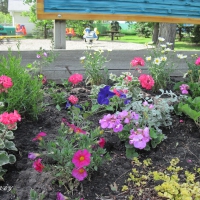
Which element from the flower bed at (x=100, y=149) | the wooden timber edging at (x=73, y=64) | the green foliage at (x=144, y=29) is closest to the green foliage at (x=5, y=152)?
the flower bed at (x=100, y=149)

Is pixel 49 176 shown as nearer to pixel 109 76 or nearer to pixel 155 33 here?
pixel 109 76

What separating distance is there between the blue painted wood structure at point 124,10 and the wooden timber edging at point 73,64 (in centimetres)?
59

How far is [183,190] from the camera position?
1504 mm

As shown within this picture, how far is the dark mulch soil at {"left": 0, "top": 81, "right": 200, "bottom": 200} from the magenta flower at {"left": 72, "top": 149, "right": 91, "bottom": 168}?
0.22 meters

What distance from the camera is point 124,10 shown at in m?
4.60

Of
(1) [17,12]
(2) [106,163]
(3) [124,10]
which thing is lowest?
(2) [106,163]

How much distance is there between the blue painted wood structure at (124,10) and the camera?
4.28 m

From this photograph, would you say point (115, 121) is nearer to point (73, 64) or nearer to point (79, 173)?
point (79, 173)

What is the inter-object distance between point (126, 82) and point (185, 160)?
1176 mm

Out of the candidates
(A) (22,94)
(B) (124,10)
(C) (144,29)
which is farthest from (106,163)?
(C) (144,29)

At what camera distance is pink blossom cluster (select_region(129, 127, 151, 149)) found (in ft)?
6.37

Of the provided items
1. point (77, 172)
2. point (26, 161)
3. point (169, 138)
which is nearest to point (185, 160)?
point (169, 138)

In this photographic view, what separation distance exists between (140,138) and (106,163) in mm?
293

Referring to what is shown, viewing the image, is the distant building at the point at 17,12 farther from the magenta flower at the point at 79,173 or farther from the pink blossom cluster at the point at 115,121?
the magenta flower at the point at 79,173
